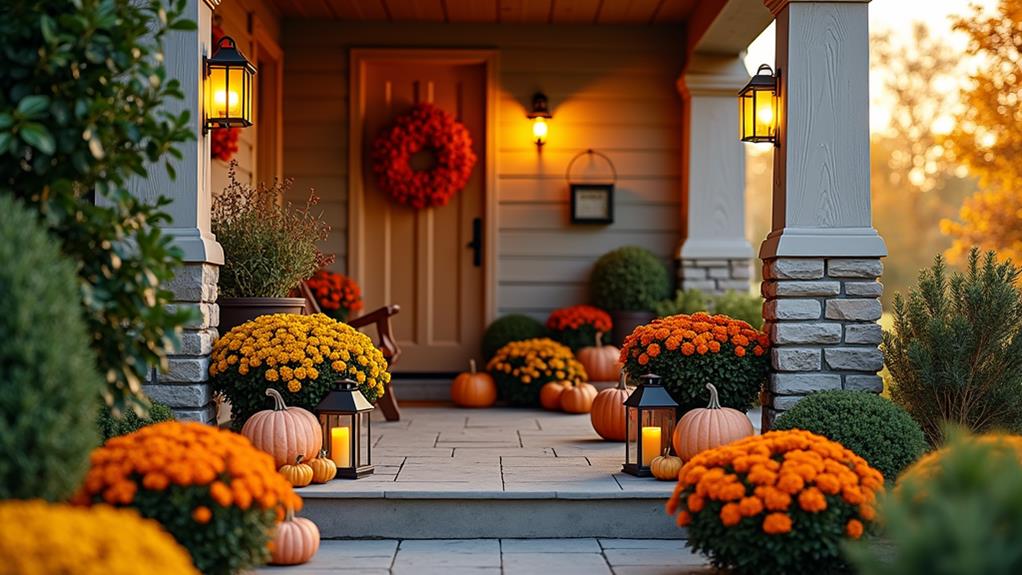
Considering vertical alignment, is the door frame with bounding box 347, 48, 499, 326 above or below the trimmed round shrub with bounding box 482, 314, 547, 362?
above

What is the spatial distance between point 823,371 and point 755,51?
8804 mm

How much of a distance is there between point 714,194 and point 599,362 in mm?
1476

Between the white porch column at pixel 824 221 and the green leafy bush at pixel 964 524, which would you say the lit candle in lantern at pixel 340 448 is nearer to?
the white porch column at pixel 824 221

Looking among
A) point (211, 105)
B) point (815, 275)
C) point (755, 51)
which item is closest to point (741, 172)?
point (815, 275)

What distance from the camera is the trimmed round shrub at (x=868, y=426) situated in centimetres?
401

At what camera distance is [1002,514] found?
2.25 m

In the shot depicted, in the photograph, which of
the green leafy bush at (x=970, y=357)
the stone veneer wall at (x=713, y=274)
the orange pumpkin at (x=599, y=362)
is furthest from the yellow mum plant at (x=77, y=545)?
the stone veneer wall at (x=713, y=274)

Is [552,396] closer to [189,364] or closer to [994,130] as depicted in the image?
[189,364]

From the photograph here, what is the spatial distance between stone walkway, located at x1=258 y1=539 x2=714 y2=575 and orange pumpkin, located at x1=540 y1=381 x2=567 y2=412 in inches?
110

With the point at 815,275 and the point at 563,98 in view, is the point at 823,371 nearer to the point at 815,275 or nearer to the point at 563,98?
the point at 815,275

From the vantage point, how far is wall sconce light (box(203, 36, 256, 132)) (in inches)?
180

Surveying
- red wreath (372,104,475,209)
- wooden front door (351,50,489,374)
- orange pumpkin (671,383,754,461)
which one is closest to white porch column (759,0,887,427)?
orange pumpkin (671,383,754,461)

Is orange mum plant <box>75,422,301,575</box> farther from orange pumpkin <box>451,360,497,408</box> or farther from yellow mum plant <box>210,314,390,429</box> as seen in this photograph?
orange pumpkin <box>451,360,497,408</box>

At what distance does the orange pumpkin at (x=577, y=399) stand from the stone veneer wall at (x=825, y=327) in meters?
2.11
